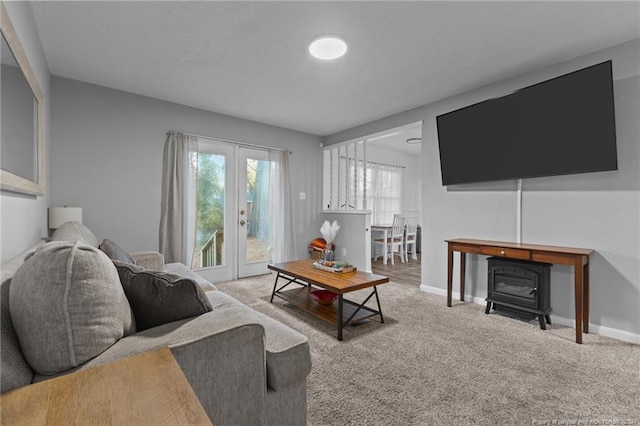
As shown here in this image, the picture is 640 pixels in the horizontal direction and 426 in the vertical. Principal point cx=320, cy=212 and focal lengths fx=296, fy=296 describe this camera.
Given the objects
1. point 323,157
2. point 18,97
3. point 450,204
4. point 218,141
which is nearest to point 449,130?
point 450,204

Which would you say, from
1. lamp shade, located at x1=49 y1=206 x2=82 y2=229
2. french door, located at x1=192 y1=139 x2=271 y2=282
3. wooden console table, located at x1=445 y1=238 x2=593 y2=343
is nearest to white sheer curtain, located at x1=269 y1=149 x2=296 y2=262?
french door, located at x1=192 y1=139 x2=271 y2=282

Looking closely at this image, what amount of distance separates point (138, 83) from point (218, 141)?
3.97 feet

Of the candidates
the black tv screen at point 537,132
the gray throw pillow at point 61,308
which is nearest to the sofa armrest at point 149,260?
the gray throw pillow at point 61,308

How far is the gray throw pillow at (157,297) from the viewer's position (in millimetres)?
1212

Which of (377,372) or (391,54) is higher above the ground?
(391,54)

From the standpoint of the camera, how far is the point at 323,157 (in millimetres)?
5598

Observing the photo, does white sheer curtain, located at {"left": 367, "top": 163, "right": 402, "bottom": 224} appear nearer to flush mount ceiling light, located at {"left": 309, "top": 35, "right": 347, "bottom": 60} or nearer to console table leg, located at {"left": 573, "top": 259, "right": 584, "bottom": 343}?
flush mount ceiling light, located at {"left": 309, "top": 35, "right": 347, "bottom": 60}

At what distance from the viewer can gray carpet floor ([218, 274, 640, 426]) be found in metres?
1.57

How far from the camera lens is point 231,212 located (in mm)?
4438

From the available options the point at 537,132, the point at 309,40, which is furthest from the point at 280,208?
the point at 537,132

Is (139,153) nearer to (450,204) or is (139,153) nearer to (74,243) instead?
(74,243)

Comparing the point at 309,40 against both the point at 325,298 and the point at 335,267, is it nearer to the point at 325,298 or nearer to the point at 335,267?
the point at 335,267

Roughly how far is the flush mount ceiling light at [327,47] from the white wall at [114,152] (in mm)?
2223

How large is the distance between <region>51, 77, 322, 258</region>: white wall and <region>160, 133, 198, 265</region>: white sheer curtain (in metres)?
0.11
